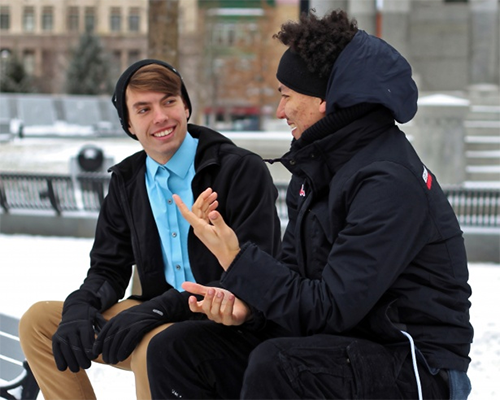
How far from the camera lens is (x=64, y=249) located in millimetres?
8469

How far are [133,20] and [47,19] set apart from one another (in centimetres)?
719

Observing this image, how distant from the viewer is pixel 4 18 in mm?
65438

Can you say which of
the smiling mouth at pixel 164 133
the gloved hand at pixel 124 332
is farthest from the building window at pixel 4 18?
the gloved hand at pixel 124 332

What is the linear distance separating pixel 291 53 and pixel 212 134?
88 centimetres

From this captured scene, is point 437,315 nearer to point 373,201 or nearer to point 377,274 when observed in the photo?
point 377,274

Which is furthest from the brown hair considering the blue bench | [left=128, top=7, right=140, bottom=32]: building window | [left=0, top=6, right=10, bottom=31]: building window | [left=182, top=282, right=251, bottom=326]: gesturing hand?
[left=0, top=6, right=10, bottom=31]: building window

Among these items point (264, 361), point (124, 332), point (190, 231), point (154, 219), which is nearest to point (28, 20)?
point (154, 219)

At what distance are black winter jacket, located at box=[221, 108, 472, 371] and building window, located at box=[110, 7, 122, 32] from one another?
6606cm

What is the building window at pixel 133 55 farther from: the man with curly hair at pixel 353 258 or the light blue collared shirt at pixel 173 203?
the man with curly hair at pixel 353 258

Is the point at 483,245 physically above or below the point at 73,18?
below

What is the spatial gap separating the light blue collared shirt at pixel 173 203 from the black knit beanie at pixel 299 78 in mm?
794

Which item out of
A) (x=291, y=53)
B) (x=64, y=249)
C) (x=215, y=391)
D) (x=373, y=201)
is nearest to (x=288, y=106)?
(x=291, y=53)

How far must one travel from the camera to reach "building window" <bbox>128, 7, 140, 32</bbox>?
6512cm

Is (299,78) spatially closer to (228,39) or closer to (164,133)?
(164,133)
